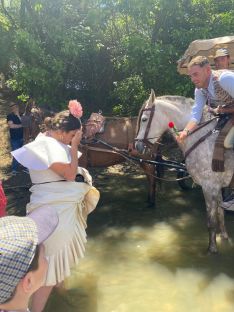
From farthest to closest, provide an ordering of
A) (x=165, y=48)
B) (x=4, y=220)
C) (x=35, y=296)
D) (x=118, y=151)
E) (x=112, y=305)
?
(x=165, y=48), (x=118, y=151), (x=112, y=305), (x=35, y=296), (x=4, y=220)

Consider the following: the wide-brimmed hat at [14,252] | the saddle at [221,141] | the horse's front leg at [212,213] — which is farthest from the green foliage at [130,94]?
the wide-brimmed hat at [14,252]

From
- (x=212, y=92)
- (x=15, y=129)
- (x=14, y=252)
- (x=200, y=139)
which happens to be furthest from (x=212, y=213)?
(x=15, y=129)

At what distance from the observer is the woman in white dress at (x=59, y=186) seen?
3428 millimetres

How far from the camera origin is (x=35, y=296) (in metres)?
3.59

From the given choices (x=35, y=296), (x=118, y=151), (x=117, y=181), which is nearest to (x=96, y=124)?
(x=118, y=151)

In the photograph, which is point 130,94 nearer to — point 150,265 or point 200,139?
point 200,139

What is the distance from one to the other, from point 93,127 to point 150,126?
1.37 m

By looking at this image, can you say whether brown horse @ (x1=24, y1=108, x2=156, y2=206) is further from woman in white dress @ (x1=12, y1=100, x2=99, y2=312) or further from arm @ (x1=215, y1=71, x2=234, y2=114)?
woman in white dress @ (x1=12, y1=100, x2=99, y2=312)

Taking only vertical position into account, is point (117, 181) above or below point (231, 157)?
below

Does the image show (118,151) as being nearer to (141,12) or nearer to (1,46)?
(141,12)

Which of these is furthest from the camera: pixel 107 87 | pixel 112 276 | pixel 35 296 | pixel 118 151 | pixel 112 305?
pixel 107 87

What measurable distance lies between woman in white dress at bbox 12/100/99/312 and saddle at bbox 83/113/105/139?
3260mm

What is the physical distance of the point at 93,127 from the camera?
703cm

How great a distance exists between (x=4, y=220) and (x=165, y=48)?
26.1 feet
